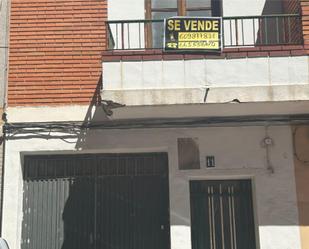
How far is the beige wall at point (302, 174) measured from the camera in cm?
873

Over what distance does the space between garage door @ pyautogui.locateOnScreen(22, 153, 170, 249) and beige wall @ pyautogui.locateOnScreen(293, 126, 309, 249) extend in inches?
89.6

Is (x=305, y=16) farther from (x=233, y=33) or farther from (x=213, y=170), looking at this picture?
(x=213, y=170)

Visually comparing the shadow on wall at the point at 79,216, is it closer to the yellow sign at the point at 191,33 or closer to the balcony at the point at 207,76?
the balcony at the point at 207,76

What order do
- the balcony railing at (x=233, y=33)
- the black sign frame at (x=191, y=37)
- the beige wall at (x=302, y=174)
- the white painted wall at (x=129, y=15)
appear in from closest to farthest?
the black sign frame at (x=191, y=37)
the beige wall at (x=302, y=174)
the balcony railing at (x=233, y=33)
the white painted wall at (x=129, y=15)

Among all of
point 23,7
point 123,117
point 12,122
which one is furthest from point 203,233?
point 23,7

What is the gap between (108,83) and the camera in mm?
8273

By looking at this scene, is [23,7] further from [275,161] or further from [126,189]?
[275,161]

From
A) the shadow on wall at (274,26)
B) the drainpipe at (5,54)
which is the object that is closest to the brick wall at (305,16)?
the shadow on wall at (274,26)

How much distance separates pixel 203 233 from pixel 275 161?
69.9 inches

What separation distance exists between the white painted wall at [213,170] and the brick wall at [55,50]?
836 millimetres

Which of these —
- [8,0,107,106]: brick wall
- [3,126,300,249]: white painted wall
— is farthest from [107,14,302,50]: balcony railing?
[3,126,300,249]: white painted wall

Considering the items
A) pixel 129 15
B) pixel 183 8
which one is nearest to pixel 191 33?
pixel 183 8

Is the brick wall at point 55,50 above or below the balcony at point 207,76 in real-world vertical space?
above

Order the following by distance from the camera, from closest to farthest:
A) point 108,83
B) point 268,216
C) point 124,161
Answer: point 108,83, point 268,216, point 124,161
